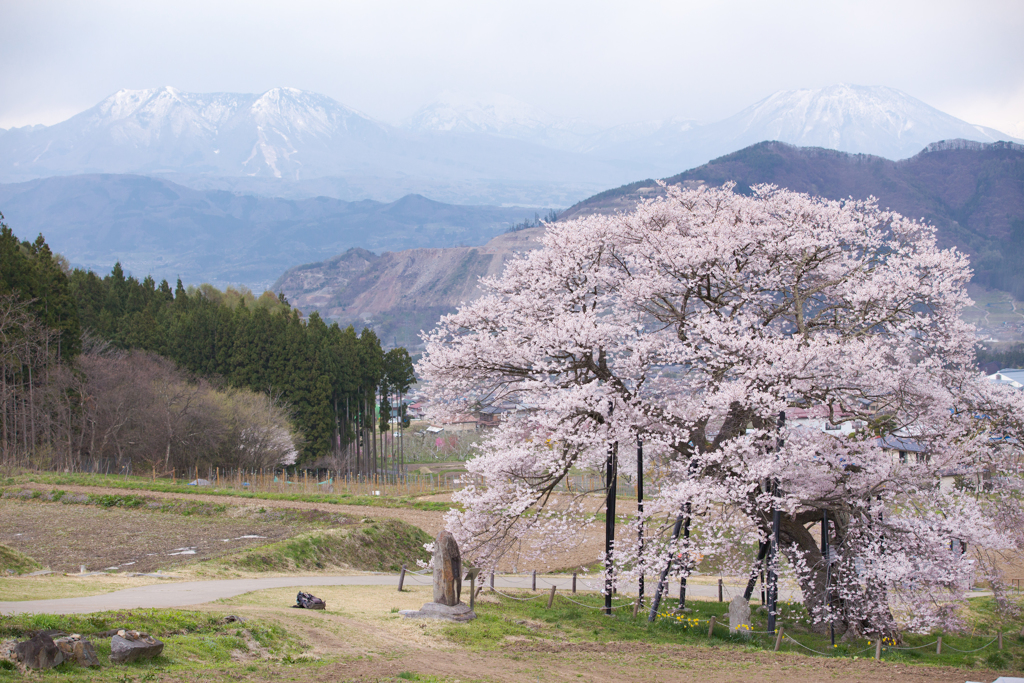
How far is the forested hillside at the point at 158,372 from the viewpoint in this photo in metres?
37.7

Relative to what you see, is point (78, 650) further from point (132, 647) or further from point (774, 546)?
point (774, 546)

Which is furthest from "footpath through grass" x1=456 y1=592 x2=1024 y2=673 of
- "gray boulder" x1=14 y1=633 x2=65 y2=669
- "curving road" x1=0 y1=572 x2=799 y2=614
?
"gray boulder" x1=14 y1=633 x2=65 y2=669

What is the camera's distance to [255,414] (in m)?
45.8

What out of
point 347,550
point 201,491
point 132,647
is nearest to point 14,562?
point 347,550

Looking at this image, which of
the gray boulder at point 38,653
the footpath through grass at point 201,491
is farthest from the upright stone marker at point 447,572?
the footpath through grass at point 201,491

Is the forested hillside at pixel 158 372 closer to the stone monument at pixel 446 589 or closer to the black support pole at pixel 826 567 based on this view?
the stone monument at pixel 446 589

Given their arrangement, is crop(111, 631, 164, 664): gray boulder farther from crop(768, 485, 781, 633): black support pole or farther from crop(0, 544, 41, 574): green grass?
crop(768, 485, 781, 633): black support pole

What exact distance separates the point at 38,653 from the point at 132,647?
1014 millimetres

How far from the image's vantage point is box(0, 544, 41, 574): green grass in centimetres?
1595

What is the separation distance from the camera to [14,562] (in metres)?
16.3

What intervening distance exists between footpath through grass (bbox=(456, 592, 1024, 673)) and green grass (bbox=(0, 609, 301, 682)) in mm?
3486

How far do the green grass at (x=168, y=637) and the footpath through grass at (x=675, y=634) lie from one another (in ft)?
11.4

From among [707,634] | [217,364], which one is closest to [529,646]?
[707,634]

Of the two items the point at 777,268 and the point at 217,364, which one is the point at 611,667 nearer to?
the point at 777,268
